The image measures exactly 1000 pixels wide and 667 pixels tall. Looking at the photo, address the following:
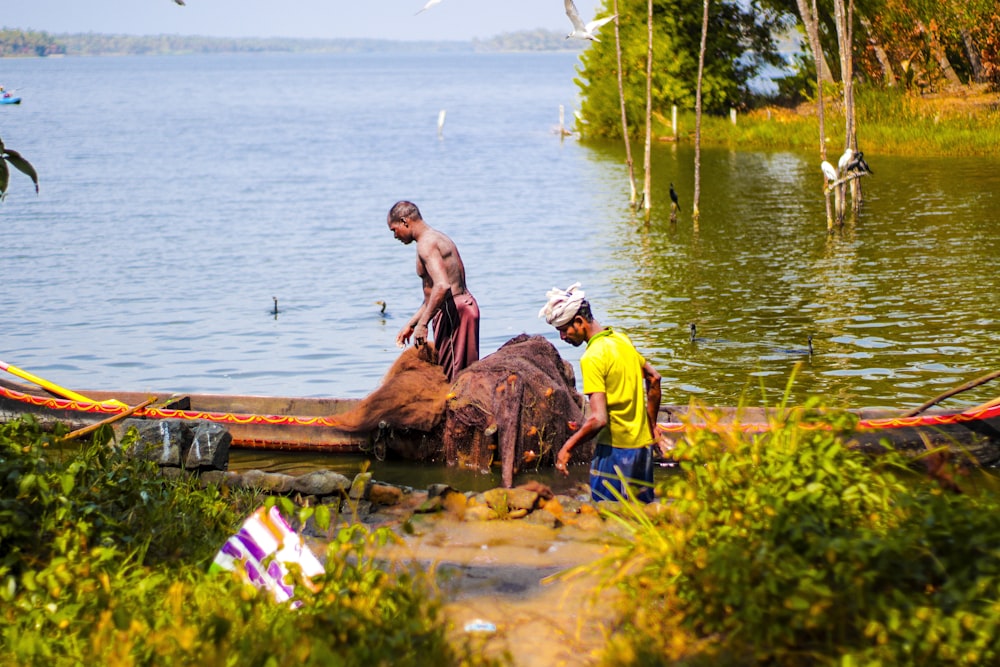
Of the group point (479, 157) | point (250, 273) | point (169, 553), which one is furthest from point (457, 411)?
point (479, 157)

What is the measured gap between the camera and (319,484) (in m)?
8.89

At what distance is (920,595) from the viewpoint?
487 cm

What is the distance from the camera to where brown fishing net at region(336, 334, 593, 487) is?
10500 millimetres

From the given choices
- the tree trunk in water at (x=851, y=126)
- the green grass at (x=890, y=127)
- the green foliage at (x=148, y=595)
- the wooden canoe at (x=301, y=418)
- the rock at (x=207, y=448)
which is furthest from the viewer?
the green grass at (x=890, y=127)

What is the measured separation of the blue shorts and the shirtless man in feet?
12.0

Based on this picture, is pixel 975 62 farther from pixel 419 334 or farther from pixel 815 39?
pixel 419 334

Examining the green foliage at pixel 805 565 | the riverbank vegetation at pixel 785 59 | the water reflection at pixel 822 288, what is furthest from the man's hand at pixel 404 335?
the riverbank vegetation at pixel 785 59

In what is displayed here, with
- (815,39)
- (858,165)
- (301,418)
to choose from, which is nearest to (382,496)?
(301,418)

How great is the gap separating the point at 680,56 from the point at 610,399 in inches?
1623

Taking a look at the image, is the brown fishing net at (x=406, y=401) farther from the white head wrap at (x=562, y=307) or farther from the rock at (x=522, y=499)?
the white head wrap at (x=562, y=307)

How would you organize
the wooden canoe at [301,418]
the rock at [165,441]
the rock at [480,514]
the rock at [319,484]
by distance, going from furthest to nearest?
the wooden canoe at [301,418], the rock at [165,441], the rock at [319,484], the rock at [480,514]

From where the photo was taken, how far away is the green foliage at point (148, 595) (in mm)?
4988

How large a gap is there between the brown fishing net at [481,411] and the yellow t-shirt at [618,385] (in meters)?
3.05

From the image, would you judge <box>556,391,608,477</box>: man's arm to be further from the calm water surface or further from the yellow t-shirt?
the calm water surface
